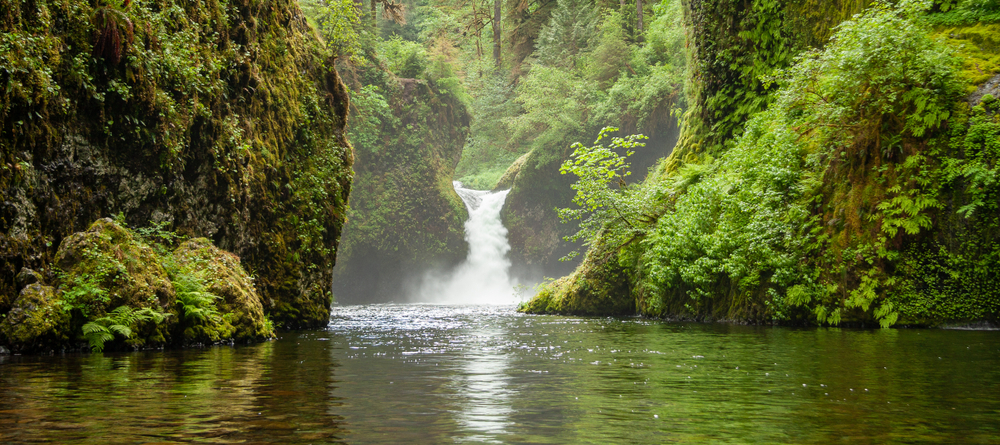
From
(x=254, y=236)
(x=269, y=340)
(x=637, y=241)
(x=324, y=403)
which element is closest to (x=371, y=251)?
(x=637, y=241)

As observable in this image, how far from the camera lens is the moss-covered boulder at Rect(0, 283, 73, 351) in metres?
7.53

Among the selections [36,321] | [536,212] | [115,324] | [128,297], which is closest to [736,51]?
[128,297]

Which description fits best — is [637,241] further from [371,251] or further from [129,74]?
[371,251]

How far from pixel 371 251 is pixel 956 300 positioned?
100 ft

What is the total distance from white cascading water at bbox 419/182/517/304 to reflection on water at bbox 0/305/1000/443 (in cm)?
2988

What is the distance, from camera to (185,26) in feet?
36.6

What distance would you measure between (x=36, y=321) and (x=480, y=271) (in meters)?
31.2

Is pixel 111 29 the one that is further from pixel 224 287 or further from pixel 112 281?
pixel 224 287

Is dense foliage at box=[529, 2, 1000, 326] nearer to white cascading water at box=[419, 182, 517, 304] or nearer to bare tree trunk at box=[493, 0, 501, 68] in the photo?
white cascading water at box=[419, 182, 517, 304]

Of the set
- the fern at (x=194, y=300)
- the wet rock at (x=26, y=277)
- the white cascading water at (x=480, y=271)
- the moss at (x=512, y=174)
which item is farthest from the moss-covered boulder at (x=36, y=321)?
the moss at (x=512, y=174)

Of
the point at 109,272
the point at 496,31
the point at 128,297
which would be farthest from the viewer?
the point at 496,31

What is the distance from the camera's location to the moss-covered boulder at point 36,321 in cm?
753

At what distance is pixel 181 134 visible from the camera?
10656 mm

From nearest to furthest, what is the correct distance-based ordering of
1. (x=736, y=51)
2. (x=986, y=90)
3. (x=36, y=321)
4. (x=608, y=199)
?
(x=36, y=321) → (x=986, y=90) → (x=736, y=51) → (x=608, y=199)
